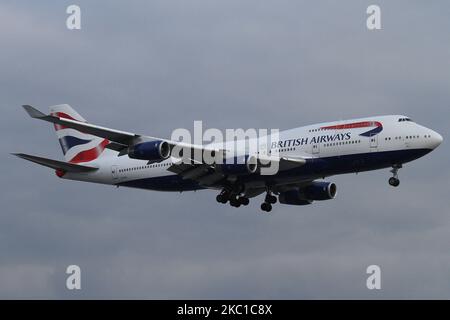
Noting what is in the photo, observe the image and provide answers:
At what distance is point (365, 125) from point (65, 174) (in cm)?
2583

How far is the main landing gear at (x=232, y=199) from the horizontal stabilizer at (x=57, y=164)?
452 inches

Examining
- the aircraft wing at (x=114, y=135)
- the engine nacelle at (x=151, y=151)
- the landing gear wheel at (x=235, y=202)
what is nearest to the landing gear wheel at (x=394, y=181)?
the landing gear wheel at (x=235, y=202)

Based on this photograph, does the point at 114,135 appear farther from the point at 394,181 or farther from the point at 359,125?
the point at 394,181

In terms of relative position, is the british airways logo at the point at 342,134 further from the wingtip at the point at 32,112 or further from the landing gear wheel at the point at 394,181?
the wingtip at the point at 32,112

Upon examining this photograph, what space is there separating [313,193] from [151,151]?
16920 mm

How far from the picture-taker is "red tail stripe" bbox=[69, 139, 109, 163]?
3290 inches

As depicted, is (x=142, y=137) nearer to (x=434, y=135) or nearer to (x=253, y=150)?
(x=253, y=150)

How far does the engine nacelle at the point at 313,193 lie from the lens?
8044 cm

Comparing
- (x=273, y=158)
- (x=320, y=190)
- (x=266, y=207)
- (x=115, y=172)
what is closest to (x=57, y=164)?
(x=115, y=172)

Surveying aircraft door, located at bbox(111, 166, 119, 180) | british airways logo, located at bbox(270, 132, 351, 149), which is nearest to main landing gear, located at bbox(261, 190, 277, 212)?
british airways logo, located at bbox(270, 132, 351, 149)

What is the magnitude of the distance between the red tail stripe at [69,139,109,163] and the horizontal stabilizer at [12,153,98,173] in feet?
7.50

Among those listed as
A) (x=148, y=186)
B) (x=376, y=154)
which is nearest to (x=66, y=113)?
(x=148, y=186)

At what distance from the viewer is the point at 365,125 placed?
233 ft

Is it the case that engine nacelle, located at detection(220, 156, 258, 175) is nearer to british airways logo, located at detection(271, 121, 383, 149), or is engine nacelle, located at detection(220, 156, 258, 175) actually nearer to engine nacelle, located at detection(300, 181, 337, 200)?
british airways logo, located at detection(271, 121, 383, 149)
